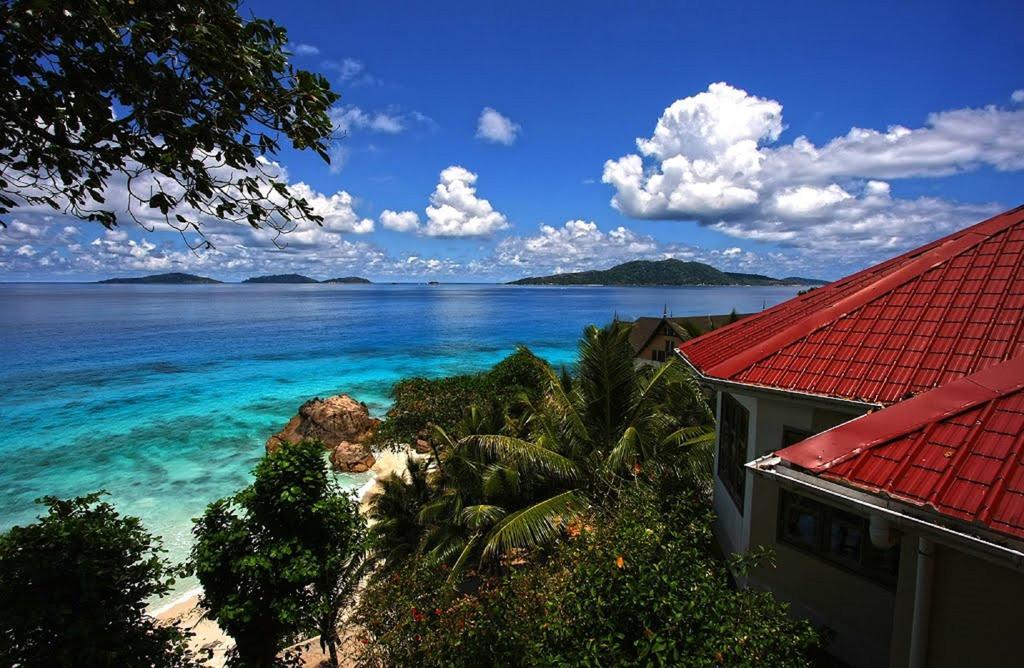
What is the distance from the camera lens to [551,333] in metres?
99.1

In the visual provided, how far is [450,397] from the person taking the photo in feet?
84.0

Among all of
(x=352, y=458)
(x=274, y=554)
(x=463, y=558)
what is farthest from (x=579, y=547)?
(x=352, y=458)

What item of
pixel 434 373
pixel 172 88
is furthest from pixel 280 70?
pixel 434 373

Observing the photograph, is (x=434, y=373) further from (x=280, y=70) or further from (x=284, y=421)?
(x=280, y=70)

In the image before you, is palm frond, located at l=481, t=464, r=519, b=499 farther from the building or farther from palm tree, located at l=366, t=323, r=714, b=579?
the building

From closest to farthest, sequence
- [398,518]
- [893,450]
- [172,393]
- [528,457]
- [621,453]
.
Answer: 1. [893,450]
2. [621,453]
3. [528,457]
4. [398,518]
5. [172,393]

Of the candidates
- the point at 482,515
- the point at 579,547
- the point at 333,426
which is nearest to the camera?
the point at 579,547

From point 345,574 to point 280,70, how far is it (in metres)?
9.86

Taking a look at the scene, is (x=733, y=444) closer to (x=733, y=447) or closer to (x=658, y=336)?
(x=733, y=447)

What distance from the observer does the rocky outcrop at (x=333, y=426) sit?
29.4 m

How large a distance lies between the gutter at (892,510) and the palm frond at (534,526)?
638cm

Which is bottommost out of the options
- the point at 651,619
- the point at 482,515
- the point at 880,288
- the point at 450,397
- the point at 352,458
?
the point at 352,458

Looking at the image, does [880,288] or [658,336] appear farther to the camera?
[658,336]

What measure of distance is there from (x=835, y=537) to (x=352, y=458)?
24738 millimetres
